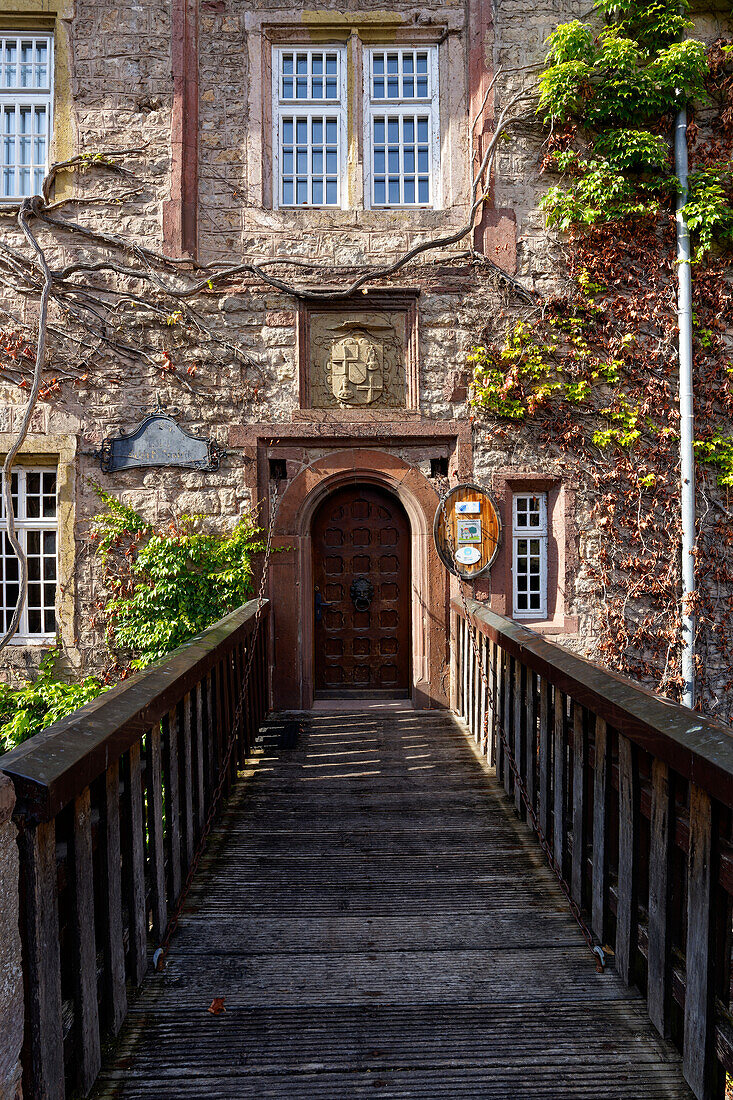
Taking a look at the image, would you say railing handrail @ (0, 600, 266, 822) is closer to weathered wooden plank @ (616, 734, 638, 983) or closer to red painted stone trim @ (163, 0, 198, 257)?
weathered wooden plank @ (616, 734, 638, 983)

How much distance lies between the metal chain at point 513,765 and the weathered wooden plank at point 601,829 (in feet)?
0.28

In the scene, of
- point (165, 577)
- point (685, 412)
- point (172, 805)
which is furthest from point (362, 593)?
point (172, 805)

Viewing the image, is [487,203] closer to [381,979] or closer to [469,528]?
[469,528]

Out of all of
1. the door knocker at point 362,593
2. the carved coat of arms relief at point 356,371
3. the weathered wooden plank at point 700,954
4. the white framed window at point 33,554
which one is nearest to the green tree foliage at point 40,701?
the white framed window at point 33,554

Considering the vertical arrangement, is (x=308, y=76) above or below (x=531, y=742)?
above

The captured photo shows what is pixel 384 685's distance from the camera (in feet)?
24.3

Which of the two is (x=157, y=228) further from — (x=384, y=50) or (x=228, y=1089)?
(x=228, y=1089)

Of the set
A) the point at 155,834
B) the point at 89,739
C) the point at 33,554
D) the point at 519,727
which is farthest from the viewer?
the point at 33,554

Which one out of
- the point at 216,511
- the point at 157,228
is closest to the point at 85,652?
the point at 216,511

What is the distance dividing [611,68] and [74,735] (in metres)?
7.69

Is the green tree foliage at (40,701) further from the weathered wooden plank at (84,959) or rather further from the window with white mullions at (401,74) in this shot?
the window with white mullions at (401,74)

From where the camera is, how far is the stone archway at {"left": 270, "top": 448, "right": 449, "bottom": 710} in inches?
274

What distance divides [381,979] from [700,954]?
1.08 meters

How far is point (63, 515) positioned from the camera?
705 cm
